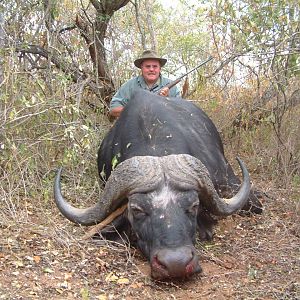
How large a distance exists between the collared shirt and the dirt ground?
2097 mm

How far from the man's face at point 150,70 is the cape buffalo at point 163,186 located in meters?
1.53

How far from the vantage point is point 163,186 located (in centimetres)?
396

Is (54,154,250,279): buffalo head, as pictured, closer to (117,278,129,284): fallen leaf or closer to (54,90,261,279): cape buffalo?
(54,90,261,279): cape buffalo

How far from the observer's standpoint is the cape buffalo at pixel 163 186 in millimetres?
3682

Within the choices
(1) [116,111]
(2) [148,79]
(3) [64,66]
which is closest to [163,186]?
(1) [116,111]

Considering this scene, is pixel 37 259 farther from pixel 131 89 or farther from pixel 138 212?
pixel 131 89

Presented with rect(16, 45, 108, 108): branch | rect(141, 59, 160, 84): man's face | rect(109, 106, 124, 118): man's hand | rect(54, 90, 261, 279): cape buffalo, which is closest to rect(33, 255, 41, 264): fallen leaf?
rect(54, 90, 261, 279): cape buffalo

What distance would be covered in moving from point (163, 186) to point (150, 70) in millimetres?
3170

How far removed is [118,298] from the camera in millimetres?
3398

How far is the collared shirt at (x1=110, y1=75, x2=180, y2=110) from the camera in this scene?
21.6 ft

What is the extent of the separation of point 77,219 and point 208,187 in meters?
→ 1.03

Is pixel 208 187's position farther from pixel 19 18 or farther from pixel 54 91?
pixel 19 18

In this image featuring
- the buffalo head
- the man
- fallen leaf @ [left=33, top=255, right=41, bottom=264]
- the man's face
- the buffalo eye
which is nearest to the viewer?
the buffalo head

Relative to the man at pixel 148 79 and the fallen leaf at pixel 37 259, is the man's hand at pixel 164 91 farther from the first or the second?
the fallen leaf at pixel 37 259
